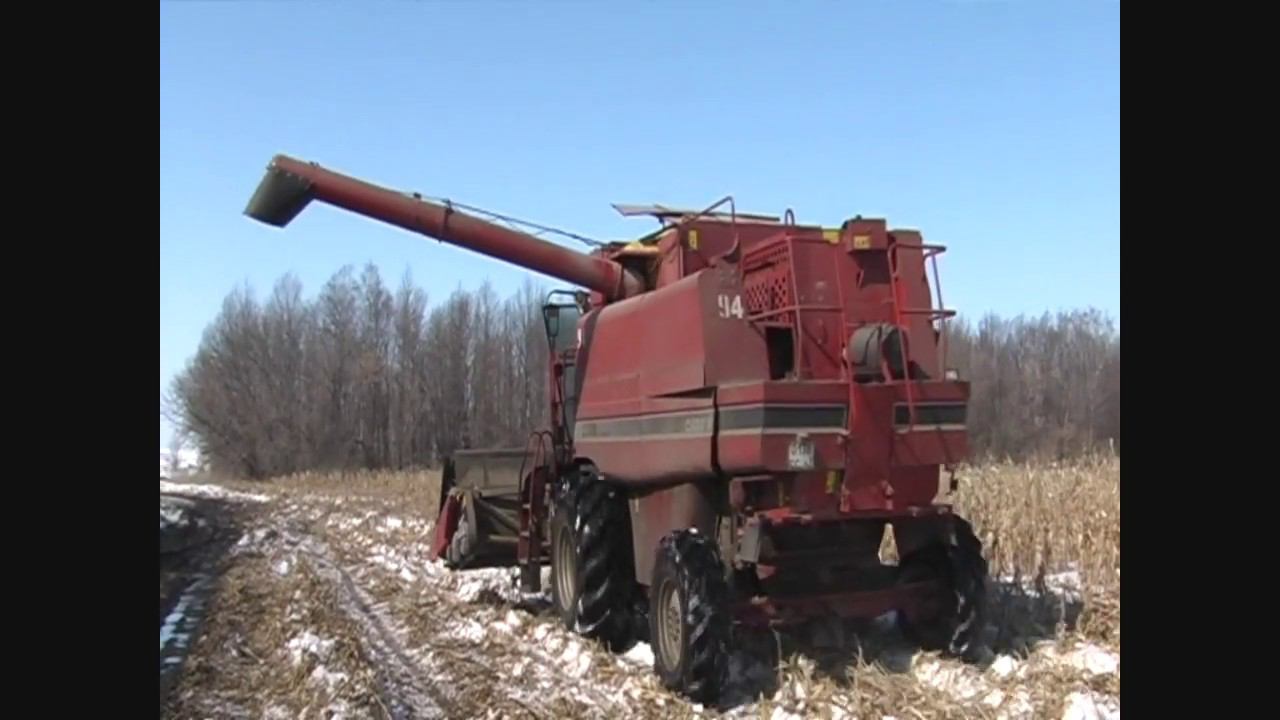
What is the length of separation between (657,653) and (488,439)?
51405mm

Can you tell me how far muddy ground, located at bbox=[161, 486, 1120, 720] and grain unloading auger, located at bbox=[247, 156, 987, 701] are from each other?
1.25ft

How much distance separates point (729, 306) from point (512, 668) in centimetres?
342

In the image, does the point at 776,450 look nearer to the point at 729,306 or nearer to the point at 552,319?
the point at 729,306

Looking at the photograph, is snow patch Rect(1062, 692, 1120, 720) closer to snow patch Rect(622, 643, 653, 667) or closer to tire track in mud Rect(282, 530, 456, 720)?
snow patch Rect(622, 643, 653, 667)

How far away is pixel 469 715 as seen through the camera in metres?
7.20

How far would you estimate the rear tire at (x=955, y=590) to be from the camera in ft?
24.2

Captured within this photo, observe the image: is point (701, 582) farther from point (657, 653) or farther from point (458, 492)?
point (458, 492)

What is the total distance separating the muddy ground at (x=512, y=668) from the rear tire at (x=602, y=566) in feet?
0.68

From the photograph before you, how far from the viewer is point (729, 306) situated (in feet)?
24.6

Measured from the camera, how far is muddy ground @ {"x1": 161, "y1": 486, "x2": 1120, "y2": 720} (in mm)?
6715

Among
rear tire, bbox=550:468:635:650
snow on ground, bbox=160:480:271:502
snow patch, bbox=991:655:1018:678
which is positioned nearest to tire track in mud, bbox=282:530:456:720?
rear tire, bbox=550:468:635:650

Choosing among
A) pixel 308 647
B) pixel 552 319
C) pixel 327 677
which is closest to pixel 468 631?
pixel 308 647
